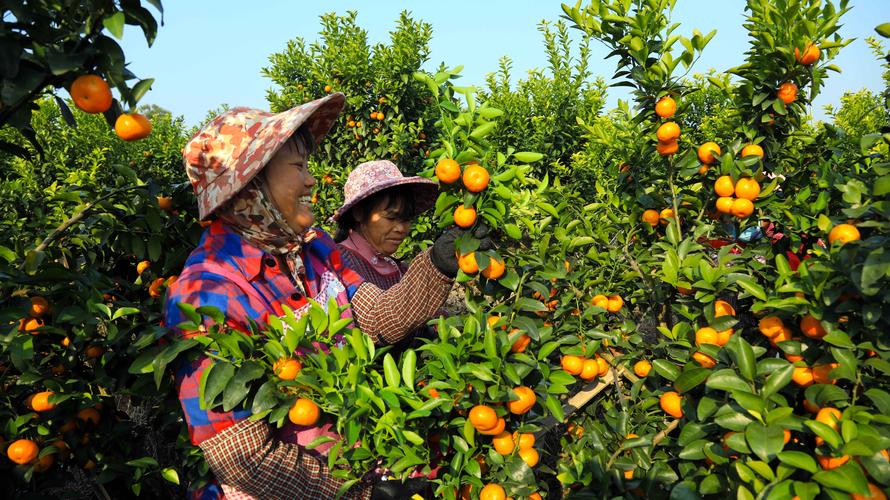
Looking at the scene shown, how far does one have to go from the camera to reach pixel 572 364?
1.66 m

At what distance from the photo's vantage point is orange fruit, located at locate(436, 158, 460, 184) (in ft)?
4.58

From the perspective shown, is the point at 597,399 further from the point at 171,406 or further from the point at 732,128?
the point at 171,406

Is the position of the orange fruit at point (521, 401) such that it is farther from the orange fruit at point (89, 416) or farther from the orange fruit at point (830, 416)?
the orange fruit at point (89, 416)

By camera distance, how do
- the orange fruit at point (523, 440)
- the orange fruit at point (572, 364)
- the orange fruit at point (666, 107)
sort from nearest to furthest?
1. the orange fruit at point (523, 440)
2. the orange fruit at point (572, 364)
3. the orange fruit at point (666, 107)

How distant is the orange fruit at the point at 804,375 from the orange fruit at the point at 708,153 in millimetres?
859

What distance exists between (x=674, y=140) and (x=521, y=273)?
30.9 inches

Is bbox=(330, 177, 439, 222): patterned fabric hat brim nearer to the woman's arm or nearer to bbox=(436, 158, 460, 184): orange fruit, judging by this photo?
the woman's arm

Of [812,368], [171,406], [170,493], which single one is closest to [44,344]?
[171,406]

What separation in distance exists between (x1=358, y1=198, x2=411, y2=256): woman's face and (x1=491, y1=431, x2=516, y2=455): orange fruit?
1.39 m

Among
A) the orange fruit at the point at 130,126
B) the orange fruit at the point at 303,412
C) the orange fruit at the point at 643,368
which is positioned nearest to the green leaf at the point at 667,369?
the orange fruit at the point at 643,368

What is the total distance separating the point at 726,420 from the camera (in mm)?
1153

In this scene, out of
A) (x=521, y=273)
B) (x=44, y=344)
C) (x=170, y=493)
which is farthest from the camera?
(x=170, y=493)

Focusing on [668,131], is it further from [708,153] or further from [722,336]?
[722,336]

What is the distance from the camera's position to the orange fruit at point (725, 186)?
184cm
